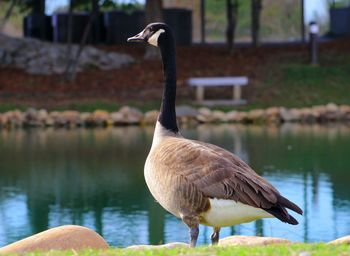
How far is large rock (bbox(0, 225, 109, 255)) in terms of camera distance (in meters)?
7.63

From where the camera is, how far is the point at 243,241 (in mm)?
7922

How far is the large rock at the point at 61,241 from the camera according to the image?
300 inches

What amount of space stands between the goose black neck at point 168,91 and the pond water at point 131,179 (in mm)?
3133

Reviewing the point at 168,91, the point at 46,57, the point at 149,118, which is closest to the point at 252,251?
the point at 168,91

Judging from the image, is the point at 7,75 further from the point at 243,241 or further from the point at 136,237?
the point at 243,241

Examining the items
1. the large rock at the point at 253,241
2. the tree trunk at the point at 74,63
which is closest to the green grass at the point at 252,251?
the large rock at the point at 253,241

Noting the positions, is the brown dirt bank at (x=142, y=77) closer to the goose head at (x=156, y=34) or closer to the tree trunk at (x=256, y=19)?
the tree trunk at (x=256, y=19)

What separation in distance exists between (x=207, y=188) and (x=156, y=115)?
16.2m

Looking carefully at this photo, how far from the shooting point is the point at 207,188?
707 centimetres

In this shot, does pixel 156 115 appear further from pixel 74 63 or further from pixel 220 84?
pixel 74 63

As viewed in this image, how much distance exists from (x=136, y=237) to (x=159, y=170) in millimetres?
4170

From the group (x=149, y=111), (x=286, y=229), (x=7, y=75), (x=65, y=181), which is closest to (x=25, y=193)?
(x=65, y=181)

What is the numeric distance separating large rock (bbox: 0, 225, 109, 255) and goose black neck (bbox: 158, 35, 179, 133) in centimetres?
110

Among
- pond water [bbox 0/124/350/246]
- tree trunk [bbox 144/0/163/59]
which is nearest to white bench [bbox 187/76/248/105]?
pond water [bbox 0/124/350/246]
